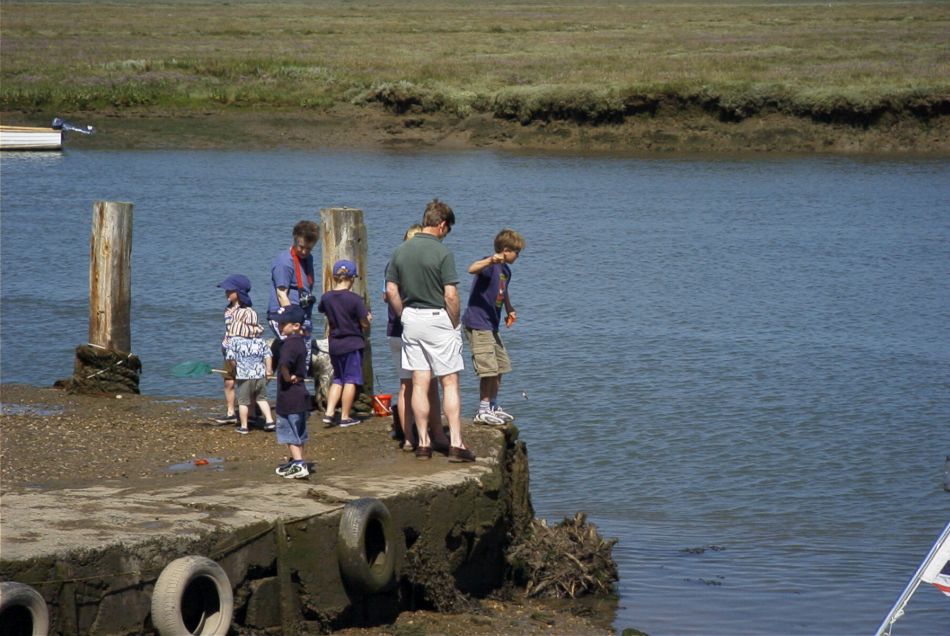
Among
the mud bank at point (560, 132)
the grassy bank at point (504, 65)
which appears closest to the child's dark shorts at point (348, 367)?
the mud bank at point (560, 132)

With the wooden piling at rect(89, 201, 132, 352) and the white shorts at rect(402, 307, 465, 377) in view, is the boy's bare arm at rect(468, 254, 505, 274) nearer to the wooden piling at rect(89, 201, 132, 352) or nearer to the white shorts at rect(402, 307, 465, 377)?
the white shorts at rect(402, 307, 465, 377)

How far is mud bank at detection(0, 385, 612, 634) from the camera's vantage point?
693 centimetres

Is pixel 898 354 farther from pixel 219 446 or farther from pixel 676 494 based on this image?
pixel 219 446

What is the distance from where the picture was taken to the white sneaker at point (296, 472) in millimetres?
8828

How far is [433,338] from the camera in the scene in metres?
9.19

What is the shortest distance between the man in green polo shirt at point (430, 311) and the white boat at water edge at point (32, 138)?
30.4 m

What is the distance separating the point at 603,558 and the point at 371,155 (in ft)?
97.5

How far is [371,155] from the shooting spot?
38594 millimetres

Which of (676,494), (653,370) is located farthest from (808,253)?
(676,494)

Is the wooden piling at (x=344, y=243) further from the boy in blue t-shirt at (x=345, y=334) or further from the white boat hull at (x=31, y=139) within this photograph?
the white boat hull at (x=31, y=139)

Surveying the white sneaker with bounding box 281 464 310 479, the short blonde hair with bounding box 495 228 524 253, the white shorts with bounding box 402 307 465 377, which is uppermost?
the short blonde hair with bounding box 495 228 524 253

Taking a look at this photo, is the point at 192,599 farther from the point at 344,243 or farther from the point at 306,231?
the point at 344,243

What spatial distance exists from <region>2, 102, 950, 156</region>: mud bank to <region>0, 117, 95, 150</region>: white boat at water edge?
60.4 inches

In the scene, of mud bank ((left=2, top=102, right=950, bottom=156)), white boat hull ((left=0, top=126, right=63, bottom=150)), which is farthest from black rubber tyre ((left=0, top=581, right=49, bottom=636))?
mud bank ((left=2, top=102, right=950, bottom=156))
